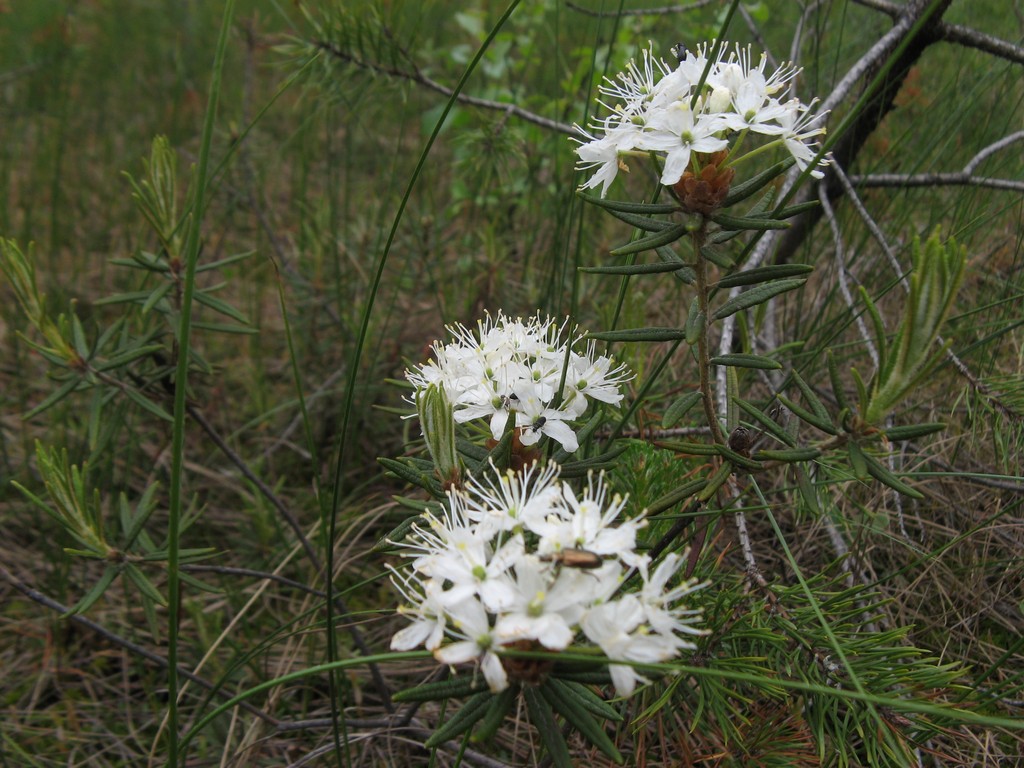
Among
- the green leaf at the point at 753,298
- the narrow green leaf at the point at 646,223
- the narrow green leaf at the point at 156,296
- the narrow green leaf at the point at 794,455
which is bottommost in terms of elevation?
the narrow green leaf at the point at 794,455

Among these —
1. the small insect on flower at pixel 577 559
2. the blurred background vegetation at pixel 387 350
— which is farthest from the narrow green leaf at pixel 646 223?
the small insect on flower at pixel 577 559

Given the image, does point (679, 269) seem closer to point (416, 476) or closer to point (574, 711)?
point (416, 476)

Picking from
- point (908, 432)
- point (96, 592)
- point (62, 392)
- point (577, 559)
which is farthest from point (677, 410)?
point (62, 392)

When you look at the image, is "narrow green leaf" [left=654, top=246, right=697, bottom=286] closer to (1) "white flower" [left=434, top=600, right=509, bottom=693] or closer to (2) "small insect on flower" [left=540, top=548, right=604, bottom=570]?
(2) "small insect on flower" [left=540, top=548, right=604, bottom=570]

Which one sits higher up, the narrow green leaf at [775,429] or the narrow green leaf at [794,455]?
the narrow green leaf at [775,429]

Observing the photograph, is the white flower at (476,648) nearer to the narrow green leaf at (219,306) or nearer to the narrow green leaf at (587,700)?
the narrow green leaf at (587,700)

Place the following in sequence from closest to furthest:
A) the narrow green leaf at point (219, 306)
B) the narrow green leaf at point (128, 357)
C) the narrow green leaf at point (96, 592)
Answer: the narrow green leaf at point (96, 592) < the narrow green leaf at point (128, 357) < the narrow green leaf at point (219, 306)

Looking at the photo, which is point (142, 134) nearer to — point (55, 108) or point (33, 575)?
point (55, 108)
